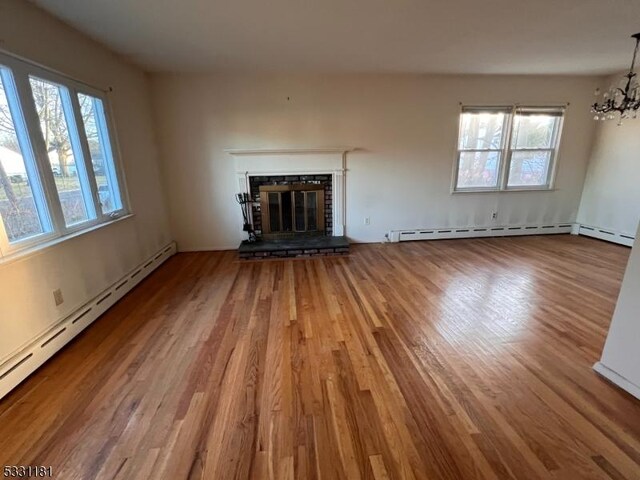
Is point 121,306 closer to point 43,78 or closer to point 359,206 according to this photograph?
point 43,78

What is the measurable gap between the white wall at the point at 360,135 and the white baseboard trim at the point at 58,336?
1.58m

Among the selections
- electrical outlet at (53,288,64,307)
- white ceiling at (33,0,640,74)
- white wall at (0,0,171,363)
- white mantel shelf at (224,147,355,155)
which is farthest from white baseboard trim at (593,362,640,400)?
electrical outlet at (53,288,64,307)

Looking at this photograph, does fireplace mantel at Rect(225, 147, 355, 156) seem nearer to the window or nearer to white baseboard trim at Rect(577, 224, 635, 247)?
the window

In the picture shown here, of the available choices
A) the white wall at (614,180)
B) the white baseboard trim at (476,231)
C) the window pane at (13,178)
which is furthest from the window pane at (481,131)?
the window pane at (13,178)

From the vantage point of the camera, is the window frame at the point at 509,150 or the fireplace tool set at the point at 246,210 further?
the window frame at the point at 509,150

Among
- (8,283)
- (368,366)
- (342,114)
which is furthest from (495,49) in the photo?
(8,283)

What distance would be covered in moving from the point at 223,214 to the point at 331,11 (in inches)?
121

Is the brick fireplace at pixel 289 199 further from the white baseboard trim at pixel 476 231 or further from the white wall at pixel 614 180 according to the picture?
the white wall at pixel 614 180

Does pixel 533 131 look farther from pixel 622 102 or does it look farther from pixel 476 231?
pixel 476 231

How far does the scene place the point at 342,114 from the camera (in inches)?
173

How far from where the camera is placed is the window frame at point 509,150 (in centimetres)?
462

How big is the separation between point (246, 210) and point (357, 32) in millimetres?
2757

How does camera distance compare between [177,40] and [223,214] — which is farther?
[223,214]

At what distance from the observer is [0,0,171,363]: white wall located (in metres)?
Answer: 1.94
